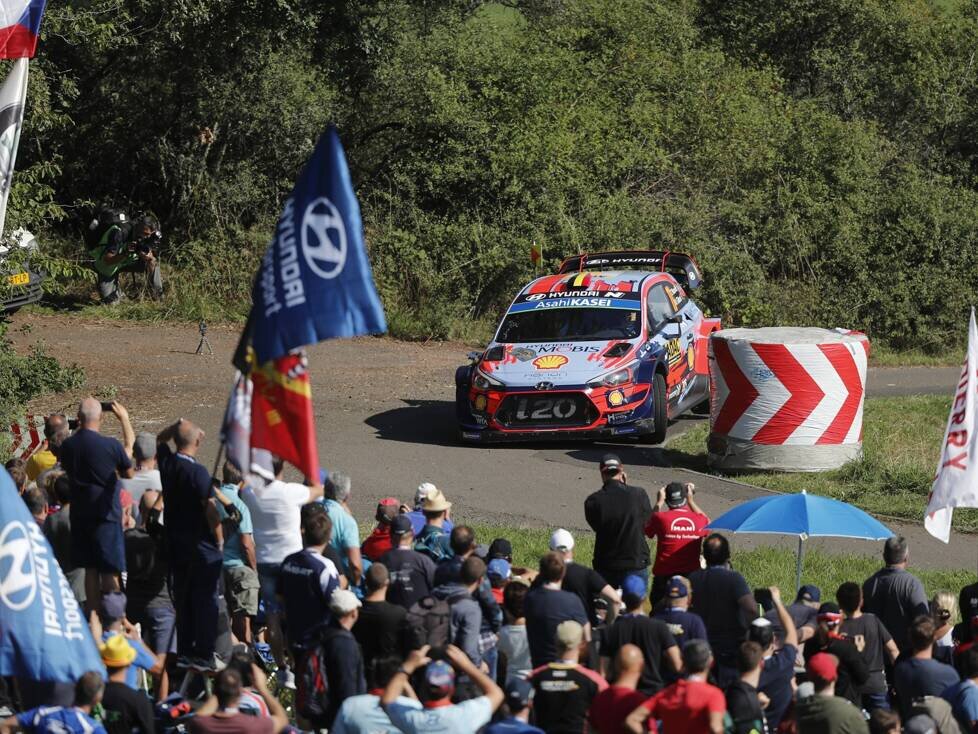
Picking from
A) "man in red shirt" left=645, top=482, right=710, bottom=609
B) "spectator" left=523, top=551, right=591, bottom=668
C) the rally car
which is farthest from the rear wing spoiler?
"spectator" left=523, top=551, right=591, bottom=668

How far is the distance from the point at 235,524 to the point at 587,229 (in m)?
18.4

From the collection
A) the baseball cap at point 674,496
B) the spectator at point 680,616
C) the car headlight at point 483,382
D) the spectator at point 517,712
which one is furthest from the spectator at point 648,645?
the car headlight at point 483,382

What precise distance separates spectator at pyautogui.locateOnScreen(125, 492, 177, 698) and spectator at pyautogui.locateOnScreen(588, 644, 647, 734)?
393 centimetres

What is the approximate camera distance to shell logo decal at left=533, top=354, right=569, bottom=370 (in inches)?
690

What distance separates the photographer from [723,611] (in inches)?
363

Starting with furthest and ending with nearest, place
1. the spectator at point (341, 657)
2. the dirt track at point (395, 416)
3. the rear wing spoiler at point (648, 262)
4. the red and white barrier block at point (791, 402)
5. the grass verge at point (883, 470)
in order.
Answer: the rear wing spoiler at point (648, 262) < the red and white barrier block at point (791, 402) < the grass verge at point (883, 470) < the dirt track at point (395, 416) < the spectator at point (341, 657)

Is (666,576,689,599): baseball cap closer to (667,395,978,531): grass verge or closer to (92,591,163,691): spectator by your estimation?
(92,591,163,691): spectator

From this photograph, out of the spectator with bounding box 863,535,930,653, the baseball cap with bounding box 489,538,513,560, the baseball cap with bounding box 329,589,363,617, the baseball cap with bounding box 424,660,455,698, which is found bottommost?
the spectator with bounding box 863,535,930,653

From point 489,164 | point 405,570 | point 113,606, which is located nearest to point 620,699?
point 405,570

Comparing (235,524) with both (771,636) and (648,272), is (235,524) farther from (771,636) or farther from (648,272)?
(648,272)

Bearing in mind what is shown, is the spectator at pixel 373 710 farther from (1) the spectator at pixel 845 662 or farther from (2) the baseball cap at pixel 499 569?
(1) the spectator at pixel 845 662

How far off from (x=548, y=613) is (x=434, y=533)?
76.1 inches

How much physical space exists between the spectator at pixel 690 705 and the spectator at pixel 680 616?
1213 millimetres

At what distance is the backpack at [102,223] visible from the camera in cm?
2686
